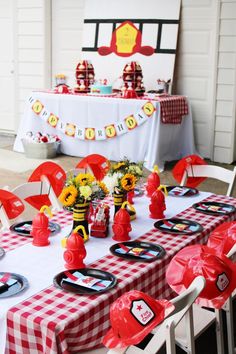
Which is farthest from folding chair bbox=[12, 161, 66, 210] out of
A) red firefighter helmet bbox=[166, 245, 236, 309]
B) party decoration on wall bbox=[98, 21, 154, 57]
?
party decoration on wall bbox=[98, 21, 154, 57]

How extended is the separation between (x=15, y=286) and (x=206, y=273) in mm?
667

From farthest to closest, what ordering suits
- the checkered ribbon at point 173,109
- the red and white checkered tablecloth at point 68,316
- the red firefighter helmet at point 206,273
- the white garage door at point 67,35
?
1. the white garage door at point 67,35
2. the checkered ribbon at point 173,109
3. the red firefighter helmet at point 206,273
4. the red and white checkered tablecloth at point 68,316

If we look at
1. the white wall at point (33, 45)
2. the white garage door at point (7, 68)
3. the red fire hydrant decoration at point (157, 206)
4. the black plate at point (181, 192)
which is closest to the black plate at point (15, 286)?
the red fire hydrant decoration at point (157, 206)

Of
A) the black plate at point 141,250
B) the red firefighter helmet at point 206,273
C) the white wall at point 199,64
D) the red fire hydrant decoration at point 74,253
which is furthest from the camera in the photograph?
the white wall at point 199,64

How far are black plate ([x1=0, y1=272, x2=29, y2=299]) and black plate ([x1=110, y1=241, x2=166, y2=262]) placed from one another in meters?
0.42

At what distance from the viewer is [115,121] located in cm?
656

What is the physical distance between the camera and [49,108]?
7.02 m

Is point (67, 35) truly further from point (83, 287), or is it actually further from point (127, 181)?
point (83, 287)

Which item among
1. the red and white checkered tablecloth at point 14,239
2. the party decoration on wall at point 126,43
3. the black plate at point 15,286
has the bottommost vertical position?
the black plate at point 15,286

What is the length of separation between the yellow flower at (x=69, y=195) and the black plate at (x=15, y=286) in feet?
1.37

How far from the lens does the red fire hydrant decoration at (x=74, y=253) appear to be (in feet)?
6.93

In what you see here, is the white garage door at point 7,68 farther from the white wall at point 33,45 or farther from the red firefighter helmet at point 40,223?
the red firefighter helmet at point 40,223

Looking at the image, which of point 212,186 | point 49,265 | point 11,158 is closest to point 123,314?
point 49,265

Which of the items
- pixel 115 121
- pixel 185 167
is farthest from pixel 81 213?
pixel 115 121
